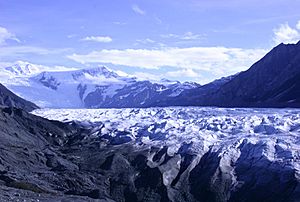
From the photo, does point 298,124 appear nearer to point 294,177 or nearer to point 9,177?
point 294,177

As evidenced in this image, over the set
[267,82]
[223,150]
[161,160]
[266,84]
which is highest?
[267,82]

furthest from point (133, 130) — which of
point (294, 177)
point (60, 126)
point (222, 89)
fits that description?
point (222, 89)

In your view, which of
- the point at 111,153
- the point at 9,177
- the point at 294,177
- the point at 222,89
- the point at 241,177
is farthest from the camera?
the point at 222,89

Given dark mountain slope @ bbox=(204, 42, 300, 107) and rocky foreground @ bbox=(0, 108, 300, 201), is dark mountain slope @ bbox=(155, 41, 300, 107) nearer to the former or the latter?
dark mountain slope @ bbox=(204, 42, 300, 107)

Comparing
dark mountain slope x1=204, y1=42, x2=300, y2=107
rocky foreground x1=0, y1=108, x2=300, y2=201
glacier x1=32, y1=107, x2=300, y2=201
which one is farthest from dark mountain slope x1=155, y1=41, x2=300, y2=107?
rocky foreground x1=0, y1=108, x2=300, y2=201

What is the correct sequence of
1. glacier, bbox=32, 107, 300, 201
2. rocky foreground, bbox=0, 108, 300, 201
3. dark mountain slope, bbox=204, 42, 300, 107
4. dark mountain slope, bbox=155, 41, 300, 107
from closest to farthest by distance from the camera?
rocky foreground, bbox=0, 108, 300, 201
glacier, bbox=32, 107, 300, 201
dark mountain slope, bbox=155, 41, 300, 107
dark mountain slope, bbox=204, 42, 300, 107

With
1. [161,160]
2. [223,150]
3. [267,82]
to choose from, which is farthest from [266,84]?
[161,160]

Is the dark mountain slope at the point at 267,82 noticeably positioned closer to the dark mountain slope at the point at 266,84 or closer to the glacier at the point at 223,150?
the dark mountain slope at the point at 266,84

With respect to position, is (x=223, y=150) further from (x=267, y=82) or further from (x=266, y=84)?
(x=267, y=82)

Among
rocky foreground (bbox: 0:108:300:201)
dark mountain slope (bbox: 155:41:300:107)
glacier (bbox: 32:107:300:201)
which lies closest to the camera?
rocky foreground (bbox: 0:108:300:201)
